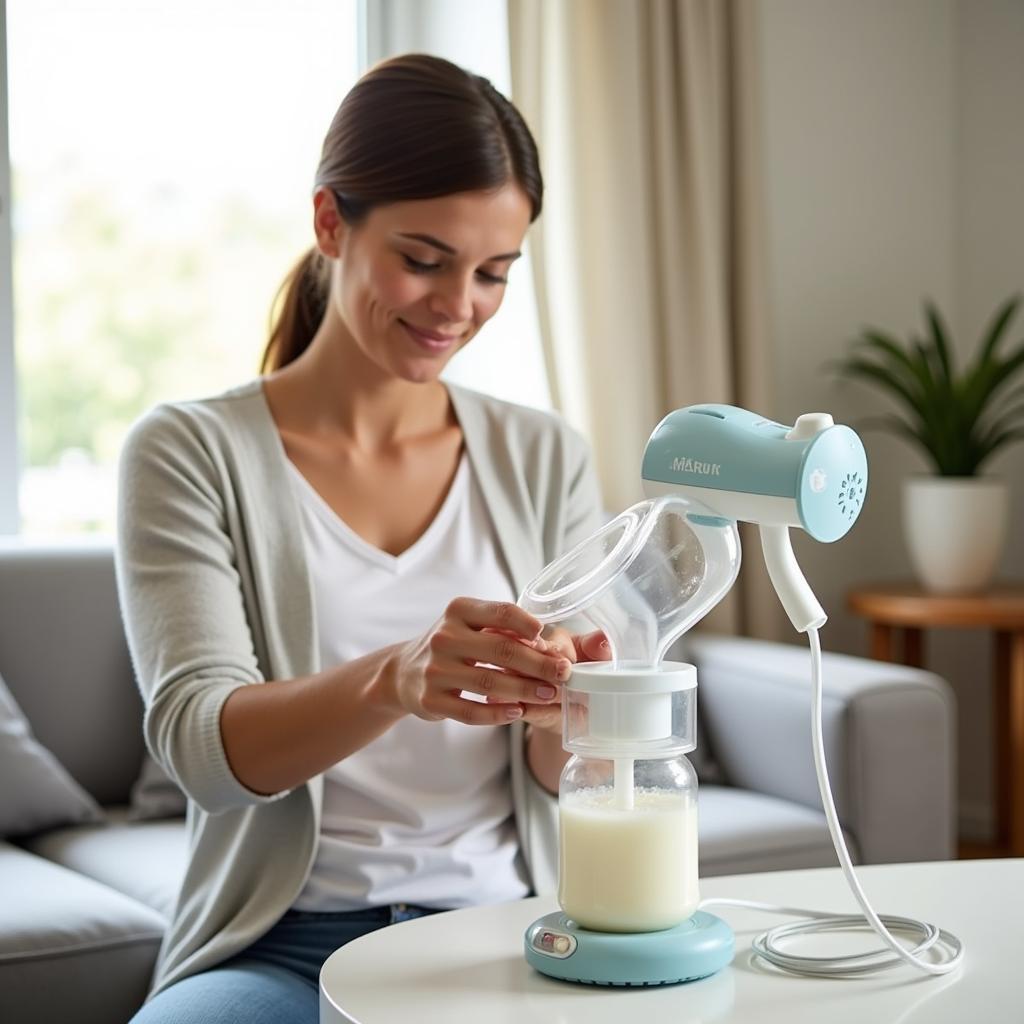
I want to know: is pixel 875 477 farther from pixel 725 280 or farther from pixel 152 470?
pixel 152 470

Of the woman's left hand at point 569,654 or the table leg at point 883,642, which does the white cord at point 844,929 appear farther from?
the table leg at point 883,642

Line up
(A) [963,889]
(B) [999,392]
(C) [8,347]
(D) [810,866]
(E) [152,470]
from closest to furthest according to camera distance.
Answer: (A) [963,889]
(E) [152,470]
(D) [810,866]
(C) [8,347]
(B) [999,392]

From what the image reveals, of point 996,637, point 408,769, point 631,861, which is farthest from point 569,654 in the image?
point 996,637

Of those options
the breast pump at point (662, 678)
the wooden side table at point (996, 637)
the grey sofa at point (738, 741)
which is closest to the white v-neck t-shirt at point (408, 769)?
the breast pump at point (662, 678)

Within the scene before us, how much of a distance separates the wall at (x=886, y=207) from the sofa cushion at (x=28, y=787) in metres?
1.86

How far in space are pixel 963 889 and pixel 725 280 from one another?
7.16 ft

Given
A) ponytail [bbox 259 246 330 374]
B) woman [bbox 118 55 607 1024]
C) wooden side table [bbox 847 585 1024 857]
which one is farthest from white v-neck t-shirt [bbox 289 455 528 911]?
wooden side table [bbox 847 585 1024 857]

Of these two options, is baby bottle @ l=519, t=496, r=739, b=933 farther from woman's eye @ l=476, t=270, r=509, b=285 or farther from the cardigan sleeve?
woman's eye @ l=476, t=270, r=509, b=285

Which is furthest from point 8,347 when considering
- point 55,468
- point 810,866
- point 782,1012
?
point 782,1012

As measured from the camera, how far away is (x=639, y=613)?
2.89ft

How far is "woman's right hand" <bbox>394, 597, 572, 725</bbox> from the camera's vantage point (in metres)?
0.91

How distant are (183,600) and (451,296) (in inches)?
15.6

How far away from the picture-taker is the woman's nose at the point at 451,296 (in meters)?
1.42

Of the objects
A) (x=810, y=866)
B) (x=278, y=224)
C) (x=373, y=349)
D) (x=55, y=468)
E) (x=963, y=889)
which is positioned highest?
(x=278, y=224)
